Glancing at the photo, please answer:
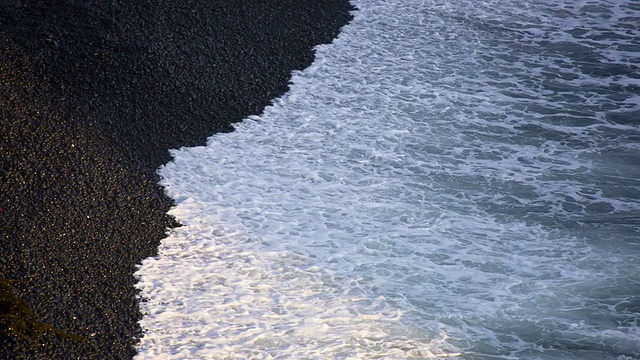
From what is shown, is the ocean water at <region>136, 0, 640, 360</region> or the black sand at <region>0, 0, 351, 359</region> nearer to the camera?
the black sand at <region>0, 0, 351, 359</region>

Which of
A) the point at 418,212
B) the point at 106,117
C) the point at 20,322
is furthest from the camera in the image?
the point at 106,117

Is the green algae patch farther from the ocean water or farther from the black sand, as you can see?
the ocean water

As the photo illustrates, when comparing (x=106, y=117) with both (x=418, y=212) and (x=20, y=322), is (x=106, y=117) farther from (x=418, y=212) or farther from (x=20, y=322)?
(x=418, y=212)

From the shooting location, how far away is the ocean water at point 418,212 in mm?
6371

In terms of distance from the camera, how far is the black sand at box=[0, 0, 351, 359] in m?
6.27

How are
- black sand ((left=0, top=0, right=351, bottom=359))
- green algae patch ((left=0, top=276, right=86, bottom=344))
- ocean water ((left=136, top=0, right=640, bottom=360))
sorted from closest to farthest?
green algae patch ((left=0, top=276, right=86, bottom=344)), black sand ((left=0, top=0, right=351, bottom=359)), ocean water ((left=136, top=0, right=640, bottom=360))

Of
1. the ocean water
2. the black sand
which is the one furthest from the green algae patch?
the ocean water

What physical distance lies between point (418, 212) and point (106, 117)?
12.7 ft

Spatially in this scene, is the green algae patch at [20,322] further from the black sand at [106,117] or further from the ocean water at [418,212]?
the ocean water at [418,212]

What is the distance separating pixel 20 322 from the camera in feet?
18.7

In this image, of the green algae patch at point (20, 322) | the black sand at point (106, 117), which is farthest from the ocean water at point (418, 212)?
the green algae patch at point (20, 322)

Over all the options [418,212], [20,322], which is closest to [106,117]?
[20,322]

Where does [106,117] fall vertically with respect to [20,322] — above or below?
above

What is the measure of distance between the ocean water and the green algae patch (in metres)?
0.78
